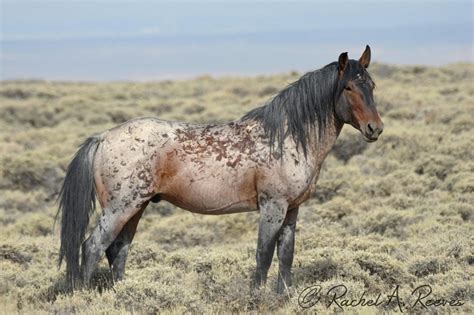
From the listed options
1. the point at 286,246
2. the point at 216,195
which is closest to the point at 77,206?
the point at 216,195

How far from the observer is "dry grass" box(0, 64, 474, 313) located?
652cm

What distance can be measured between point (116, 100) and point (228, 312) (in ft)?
71.9

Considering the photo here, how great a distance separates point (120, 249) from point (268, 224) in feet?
4.78

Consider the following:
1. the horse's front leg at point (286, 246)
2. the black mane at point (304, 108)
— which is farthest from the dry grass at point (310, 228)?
the black mane at point (304, 108)

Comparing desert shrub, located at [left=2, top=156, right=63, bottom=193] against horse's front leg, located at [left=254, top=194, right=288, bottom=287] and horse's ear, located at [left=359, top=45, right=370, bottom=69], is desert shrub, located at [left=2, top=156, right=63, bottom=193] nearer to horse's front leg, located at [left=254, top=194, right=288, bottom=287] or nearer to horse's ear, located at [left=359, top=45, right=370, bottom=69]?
horse's front leg, located at [left=254, top=194, right=288, bottom=287]

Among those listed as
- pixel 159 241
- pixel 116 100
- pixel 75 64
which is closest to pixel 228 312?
pixel 159 241

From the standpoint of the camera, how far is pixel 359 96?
21.3 ft

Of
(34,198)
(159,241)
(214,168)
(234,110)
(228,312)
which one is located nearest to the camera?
(228,312)

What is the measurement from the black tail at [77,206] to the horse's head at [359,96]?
2.28m

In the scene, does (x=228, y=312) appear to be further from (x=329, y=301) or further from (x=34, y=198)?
(x=34, y=198)

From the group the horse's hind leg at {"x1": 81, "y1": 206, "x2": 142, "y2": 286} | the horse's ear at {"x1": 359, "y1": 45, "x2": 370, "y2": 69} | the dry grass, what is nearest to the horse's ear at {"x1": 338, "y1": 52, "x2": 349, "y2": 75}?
the horse's ear at {"x1": 359, "y1": 45, "x2": 370, "y2": 69}

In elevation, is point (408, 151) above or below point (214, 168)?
below

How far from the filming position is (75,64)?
169625mm

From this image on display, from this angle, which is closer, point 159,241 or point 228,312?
point 228,312
